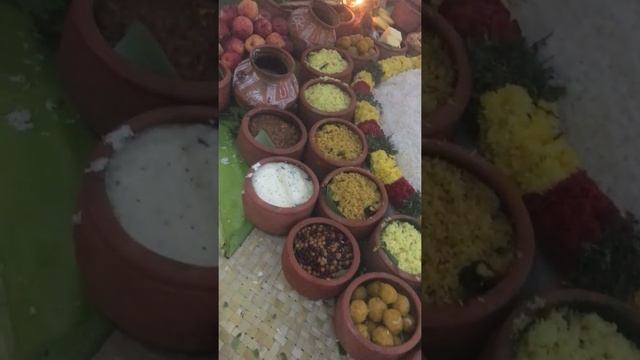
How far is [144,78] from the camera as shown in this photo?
7.45ft

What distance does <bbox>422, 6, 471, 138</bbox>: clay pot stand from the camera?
2.46m

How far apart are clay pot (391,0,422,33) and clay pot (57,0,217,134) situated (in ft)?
1.99

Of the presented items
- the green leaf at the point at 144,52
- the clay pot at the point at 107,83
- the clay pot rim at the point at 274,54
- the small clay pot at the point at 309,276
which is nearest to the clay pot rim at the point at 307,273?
the small clay pot at the point at 309,276

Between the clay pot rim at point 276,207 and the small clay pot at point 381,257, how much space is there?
0.56 feet

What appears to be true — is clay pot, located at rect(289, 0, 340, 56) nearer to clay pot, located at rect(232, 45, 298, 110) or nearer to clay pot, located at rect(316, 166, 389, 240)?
clay pot, located at rect(232, 45, 298, 110)

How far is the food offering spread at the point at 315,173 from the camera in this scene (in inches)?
70.9

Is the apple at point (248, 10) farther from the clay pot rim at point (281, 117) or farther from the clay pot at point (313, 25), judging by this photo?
the clay pot rim at point (281, 117)

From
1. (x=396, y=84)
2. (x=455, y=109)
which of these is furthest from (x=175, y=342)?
(x=455, y=109)

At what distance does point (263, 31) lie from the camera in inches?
78.8

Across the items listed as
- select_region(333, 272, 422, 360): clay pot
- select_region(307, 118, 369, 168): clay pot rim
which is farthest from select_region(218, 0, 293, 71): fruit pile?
select_region(333, 272, 422, 360): clay pot

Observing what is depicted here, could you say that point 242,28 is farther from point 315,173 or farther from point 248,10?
point 315,173

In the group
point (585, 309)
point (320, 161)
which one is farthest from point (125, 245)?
point (585, 309)

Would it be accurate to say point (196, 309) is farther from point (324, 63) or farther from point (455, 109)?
point (455, 109)

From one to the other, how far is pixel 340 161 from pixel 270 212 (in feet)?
0.78
